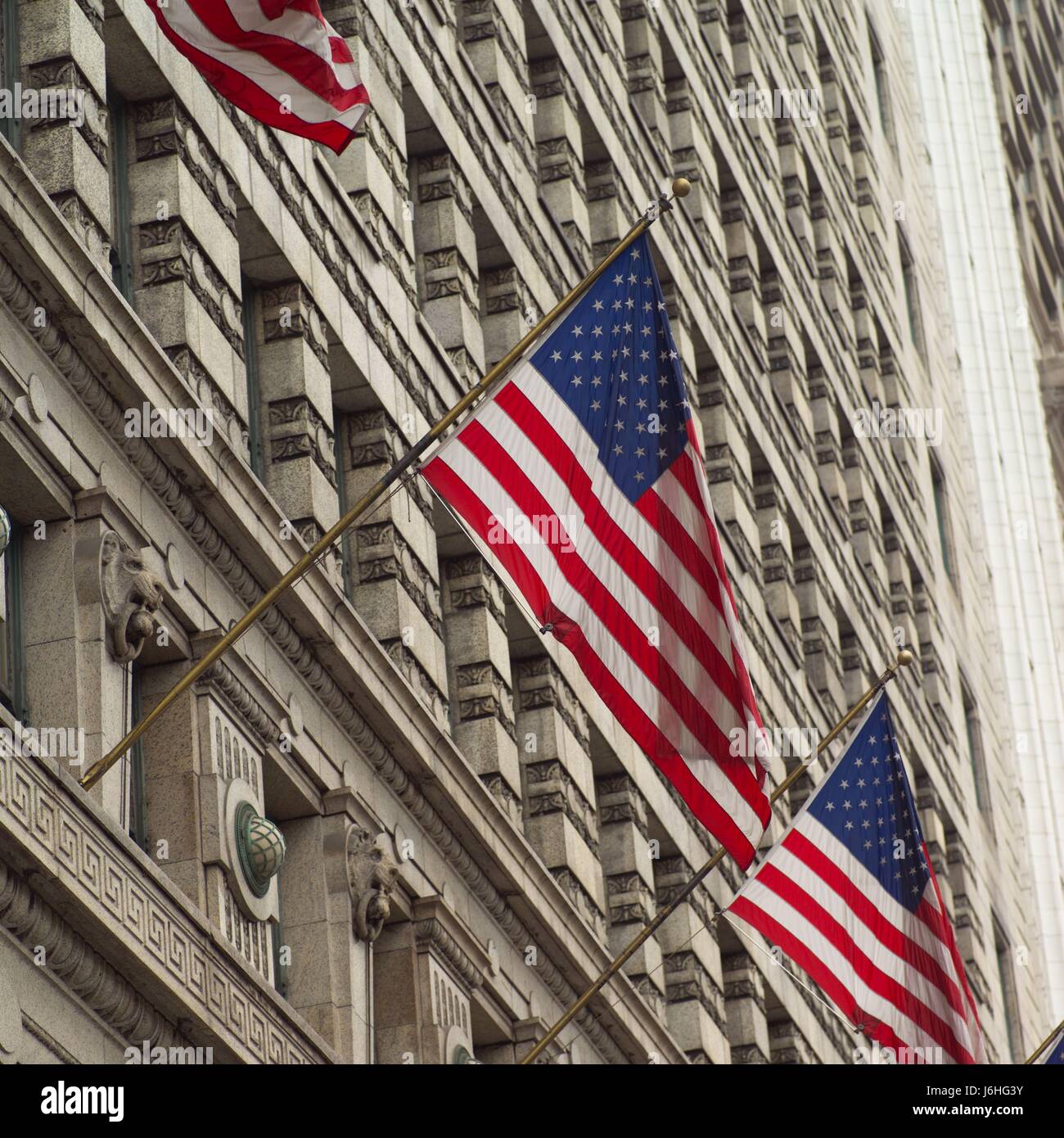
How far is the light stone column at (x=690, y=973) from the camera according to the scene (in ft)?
112

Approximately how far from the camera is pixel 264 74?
60.8ft

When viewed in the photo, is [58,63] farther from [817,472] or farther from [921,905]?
[817,472]

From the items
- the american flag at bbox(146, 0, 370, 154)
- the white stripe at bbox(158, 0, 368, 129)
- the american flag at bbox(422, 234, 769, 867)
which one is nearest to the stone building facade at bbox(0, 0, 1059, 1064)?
the white stripe at bbox(158, 0, 368, 129)

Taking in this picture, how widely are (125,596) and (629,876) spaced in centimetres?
1333

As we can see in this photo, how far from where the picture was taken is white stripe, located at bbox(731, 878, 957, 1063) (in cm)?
2383

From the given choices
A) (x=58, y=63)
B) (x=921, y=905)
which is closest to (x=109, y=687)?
(x=58, y=63)

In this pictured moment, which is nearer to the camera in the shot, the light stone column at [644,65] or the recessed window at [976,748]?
the light stone column at [644,65]

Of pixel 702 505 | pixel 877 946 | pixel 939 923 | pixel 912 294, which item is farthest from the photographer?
pixel 912 294

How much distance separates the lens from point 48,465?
782 inches

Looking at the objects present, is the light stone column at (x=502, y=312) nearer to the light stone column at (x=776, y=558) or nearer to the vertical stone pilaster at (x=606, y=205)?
the vertical stone pilaster at (x=606, y=205)

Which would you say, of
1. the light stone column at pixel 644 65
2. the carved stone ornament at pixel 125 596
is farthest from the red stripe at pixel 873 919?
the light stone column at pixel 644 65

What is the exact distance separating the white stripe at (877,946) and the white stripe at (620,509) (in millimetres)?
4474

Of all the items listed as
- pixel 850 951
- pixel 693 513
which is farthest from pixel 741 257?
pixel 693 513

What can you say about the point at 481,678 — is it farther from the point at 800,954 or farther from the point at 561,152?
the point at 561,152
